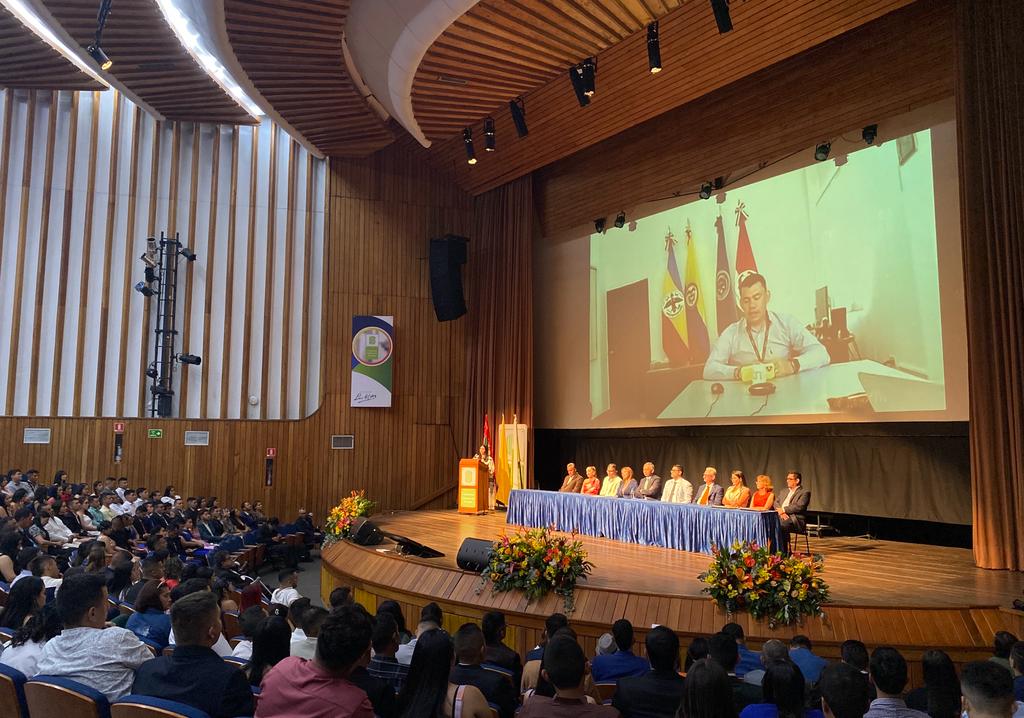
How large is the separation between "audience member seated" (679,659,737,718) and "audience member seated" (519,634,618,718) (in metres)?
0.35

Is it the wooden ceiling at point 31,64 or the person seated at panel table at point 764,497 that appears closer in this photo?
the person seated at panel table at point 764,497

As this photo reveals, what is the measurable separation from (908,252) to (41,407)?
12.8 meters

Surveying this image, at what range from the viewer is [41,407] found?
12.3 metres

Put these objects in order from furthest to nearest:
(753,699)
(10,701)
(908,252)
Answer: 1. (908,252)
2. (753,699)
3. (10,701)

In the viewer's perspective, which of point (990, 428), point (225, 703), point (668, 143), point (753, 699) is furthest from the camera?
point (668, 143)

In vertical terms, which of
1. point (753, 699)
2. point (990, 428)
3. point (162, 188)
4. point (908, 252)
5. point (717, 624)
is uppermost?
point (162, 188)

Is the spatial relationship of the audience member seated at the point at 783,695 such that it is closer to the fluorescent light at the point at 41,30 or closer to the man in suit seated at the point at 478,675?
the man in suit seated at the point at 478,675

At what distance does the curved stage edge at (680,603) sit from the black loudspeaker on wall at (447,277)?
637 cm

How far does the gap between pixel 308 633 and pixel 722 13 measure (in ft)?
22.9

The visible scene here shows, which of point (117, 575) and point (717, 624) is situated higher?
point (117, 575)

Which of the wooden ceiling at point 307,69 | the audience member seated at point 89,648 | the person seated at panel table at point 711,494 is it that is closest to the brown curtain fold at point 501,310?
the wooden ceiling at point 307,69

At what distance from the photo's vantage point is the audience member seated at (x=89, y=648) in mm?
2441

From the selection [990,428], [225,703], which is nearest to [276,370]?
[990,428]

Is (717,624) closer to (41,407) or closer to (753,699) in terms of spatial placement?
(753,699)
